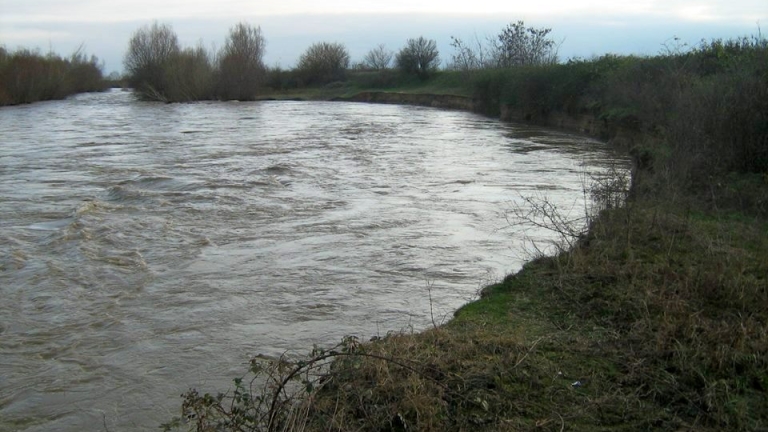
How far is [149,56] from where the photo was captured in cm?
5741

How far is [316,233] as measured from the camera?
36.4ft

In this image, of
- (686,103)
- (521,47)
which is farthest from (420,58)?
(686,103)

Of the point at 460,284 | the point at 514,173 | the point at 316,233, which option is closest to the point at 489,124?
the point at 514,173

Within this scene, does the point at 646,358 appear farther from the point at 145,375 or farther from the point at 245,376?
the point at 145,375

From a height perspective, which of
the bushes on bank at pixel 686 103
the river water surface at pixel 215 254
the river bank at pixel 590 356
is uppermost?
the bushes on bank at pixel 686 103

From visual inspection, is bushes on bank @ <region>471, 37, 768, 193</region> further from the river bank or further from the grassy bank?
the river bank

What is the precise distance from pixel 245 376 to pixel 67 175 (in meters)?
12.4

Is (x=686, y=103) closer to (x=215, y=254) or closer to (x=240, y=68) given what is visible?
(x=215, y=254)

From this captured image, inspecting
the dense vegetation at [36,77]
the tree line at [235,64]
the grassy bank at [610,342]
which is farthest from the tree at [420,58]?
the grassy bank at [610,342]

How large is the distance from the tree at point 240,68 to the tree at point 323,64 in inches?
210

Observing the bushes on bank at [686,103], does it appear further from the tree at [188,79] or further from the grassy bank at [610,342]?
the tree at [188,79]

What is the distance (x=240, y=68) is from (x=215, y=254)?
46.8m

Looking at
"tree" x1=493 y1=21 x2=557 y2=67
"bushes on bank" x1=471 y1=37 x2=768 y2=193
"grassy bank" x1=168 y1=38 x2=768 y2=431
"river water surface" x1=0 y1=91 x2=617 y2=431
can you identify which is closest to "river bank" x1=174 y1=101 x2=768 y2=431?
"grassy bank" x1=168 y1=38 x2=768 y2=431

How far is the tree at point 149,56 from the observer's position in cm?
5506
